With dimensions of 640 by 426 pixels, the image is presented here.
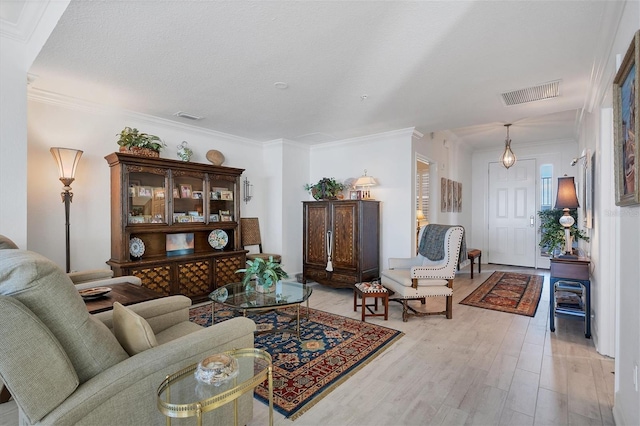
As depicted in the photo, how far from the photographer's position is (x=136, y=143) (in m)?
3.77

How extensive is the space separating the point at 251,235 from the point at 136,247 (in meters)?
1.84

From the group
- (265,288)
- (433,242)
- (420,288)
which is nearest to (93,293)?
(265,288)

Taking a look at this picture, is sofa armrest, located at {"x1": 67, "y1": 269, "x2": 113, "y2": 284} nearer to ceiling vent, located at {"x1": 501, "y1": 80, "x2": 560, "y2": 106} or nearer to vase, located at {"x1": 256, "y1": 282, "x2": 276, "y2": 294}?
vase, located at {"x1": 256, "y1": 282, "x2": 276, "y2": 294}

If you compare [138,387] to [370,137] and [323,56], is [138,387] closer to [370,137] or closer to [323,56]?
[323,56]

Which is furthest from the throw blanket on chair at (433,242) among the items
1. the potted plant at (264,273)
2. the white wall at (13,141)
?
the white wall at (13,141)

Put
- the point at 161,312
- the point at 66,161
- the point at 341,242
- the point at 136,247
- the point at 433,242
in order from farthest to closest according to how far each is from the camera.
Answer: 1. the point at 341,242
2. the point at 433,242
3. the point at 136,247
4. the point at 66,161
5. the point at 161,312

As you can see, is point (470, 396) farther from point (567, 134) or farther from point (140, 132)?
point (567, 134)

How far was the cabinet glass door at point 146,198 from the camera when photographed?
3785mm

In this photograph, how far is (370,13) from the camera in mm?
2053

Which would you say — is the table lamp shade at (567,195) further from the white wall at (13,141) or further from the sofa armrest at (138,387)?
the white wall at (13,141)

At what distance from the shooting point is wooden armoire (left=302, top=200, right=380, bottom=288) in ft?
15.5

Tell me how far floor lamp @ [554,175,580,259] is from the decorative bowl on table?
354cm

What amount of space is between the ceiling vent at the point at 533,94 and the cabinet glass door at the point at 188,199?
13.1ft

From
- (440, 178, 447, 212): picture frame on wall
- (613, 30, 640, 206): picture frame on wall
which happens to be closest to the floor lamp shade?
(613, 30, 640, 206): picture frame on wall
